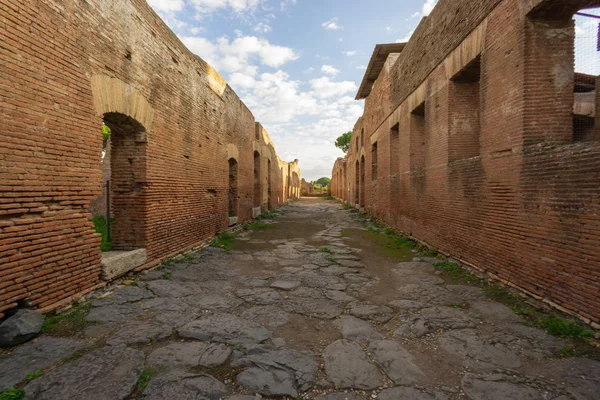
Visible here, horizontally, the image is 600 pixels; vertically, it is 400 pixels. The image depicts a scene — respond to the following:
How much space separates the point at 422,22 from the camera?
24.7 ft

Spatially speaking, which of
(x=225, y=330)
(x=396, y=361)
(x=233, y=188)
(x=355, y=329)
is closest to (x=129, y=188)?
(x=225, y=330)

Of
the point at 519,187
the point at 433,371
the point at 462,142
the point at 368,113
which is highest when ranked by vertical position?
the point at 368,113

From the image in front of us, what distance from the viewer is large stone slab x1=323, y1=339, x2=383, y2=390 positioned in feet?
6.86

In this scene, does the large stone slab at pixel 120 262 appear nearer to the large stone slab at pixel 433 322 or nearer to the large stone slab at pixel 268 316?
the large stone slab at pixel 268 316

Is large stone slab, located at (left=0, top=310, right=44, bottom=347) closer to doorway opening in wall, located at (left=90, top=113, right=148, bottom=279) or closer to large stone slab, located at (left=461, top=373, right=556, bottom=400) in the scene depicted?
doorway opening in wall, located at (left=90, top=113, right=148, bottom=279)

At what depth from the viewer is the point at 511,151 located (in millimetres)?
4090

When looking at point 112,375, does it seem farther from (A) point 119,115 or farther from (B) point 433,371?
(A) point 119,115

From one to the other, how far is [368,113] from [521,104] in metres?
11.0

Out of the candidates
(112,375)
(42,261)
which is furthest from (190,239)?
(112,375)

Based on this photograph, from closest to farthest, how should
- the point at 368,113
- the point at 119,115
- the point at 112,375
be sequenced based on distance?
the point at 112,375 < the point at 119,115 < the point at 368,113

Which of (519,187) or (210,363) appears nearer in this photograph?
(210,363)

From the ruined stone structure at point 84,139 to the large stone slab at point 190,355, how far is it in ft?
5.11

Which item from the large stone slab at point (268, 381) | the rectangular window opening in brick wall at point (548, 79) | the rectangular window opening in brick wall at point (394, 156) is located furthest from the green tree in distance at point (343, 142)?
the large stone slab at point (268, 381)

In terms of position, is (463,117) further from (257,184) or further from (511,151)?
(257,184)
